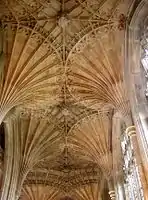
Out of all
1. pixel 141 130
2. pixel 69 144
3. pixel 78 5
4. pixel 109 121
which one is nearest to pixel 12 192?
pixel 69 144

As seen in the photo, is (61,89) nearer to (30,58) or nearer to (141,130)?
(30,58)

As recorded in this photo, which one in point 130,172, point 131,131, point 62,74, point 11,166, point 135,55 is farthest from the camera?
point 11,166

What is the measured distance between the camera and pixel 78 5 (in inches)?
664

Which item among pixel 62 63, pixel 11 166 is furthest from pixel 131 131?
pixel 11 166

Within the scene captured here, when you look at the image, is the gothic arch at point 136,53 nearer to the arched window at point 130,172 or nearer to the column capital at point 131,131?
the column capital at point 131,131

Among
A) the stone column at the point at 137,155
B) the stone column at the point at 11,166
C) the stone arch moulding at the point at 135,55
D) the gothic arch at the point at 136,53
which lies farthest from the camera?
the stone column at the point at 11,166

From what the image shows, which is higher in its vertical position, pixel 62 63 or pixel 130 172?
pixel 62 63

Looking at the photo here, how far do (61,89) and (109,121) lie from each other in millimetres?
3710

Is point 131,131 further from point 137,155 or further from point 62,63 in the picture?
point 62,63

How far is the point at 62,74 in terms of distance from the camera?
1889 centimetres

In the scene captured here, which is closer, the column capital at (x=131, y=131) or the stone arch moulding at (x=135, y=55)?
the column capital at (x=131, y=131)

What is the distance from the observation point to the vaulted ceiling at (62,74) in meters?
17.0

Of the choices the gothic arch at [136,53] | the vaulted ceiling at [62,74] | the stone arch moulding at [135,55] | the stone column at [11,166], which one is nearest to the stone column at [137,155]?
the stone arch moulding at [135,55]

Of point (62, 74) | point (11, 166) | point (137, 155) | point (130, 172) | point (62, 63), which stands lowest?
point (137, 155)
